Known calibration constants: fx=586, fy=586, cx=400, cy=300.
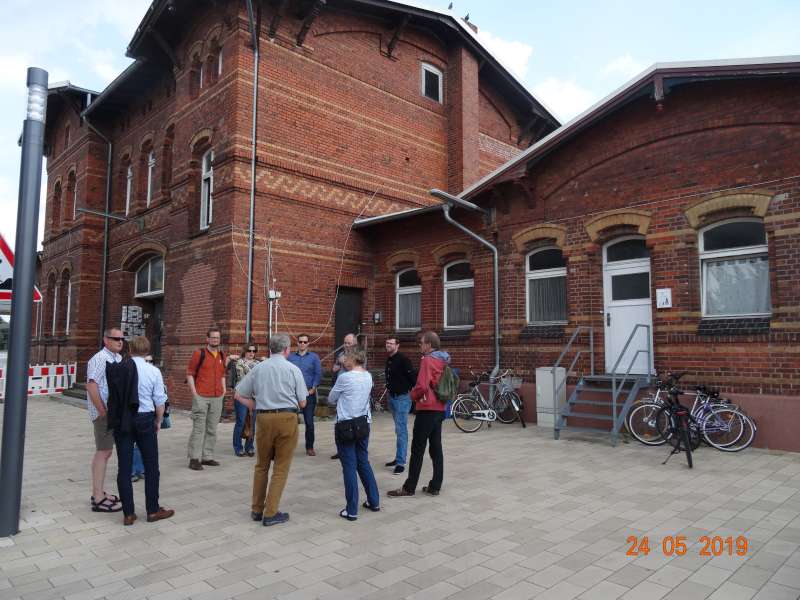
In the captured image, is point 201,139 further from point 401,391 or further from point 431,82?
point 401,391

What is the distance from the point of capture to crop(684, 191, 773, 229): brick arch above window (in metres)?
8.93

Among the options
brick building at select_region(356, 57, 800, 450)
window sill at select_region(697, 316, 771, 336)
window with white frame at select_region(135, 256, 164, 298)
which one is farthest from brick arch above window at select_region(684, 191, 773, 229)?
window with white frame at select_region(135, 256, 164, 298)

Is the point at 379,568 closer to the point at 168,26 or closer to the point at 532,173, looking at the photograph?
the point at 532,173

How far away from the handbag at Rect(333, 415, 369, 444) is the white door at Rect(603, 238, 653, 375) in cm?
632

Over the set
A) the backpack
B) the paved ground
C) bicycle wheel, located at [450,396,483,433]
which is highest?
the backpack

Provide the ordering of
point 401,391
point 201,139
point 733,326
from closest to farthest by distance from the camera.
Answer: point 401,391, point 733,326, point 201,139

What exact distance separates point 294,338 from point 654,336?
300 inches

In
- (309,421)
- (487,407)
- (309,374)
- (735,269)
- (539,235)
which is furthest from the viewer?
(539,235)

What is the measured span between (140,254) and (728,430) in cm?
1565

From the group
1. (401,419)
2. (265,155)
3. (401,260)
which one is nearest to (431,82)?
(401,260)

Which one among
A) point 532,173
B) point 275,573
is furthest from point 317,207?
point 275,573

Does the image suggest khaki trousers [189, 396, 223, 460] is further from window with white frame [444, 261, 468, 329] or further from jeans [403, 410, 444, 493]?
window with white frame [444, 261, 468, 329]

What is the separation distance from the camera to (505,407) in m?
11.5

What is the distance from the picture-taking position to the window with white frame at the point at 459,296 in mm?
13539
